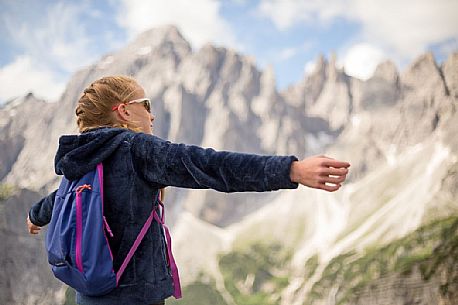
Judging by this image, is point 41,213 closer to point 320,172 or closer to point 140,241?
point 140,241

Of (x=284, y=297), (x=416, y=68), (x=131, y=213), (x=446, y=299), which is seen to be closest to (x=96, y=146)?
(x=131, y=213)

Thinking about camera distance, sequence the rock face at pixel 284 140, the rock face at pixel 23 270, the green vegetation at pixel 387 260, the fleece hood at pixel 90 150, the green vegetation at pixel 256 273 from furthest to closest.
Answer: the rock face at pixel 284 140, the green vegetation at pixel 256 273, the green vegetation at pixel 387 260, the rock face at pixel 23 270, the fleece hood at pixel 90 150

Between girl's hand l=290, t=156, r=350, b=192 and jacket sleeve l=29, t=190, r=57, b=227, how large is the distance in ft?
5.92

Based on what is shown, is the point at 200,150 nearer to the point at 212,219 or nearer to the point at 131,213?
the point at 131,213

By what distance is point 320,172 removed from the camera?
2.03 meters

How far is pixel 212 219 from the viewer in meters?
128

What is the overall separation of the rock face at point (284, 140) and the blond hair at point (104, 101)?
254 ft

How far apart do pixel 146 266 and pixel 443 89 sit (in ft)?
463

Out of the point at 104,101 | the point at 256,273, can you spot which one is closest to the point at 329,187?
the point at 104,101

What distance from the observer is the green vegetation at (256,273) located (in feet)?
310

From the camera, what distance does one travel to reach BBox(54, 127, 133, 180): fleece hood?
244 cm

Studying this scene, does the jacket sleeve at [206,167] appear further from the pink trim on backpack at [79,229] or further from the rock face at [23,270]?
the rock face at [23,270]

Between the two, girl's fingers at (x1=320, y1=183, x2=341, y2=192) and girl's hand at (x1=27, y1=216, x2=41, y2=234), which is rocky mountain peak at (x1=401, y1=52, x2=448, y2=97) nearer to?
girl's hand at (x1=27, y1=216, x2=41, y2=234)

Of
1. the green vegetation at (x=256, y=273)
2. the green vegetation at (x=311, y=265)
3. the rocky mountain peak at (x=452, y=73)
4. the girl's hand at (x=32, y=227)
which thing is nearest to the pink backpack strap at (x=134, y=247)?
the girl's hand at (x=32, y=227)
